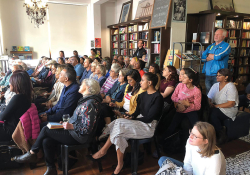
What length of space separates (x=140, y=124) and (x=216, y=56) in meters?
2.37

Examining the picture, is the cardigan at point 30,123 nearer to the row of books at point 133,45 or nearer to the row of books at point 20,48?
the row of books at point 133,45

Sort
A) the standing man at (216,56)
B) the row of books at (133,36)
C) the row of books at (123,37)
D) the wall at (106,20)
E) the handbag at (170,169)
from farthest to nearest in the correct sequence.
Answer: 1. the wall at (106,20)
2. the row of books at (123,37)
3. the row of books at (133,36)
4. the standing man at (216,56)
5. the handbag at (170,169)

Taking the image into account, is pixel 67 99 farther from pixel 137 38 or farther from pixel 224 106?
pixel 137 38

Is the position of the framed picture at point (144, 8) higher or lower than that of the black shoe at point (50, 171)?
higher

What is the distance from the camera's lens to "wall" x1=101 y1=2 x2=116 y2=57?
922 cm

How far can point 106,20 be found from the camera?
930 centimetres

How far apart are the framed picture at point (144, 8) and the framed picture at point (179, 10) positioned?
1498mm

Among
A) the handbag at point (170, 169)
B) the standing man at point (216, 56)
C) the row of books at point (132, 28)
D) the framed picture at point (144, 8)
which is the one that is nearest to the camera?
the handbag at point (170, 169)

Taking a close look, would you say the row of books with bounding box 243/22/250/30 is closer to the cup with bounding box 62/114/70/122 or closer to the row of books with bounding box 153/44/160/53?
the row of books with bounding box 153/44/160/53

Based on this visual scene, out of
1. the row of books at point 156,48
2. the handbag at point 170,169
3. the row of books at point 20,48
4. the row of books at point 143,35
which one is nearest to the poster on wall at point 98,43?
the row of books at point 143,35

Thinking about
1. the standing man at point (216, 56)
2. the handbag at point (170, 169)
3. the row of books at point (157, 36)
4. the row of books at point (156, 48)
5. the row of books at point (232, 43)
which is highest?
the row of books at point (157, 36)

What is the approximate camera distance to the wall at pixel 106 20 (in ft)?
30.2

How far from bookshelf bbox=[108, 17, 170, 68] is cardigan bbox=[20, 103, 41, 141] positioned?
14.1ft

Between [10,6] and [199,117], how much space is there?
8391mm
